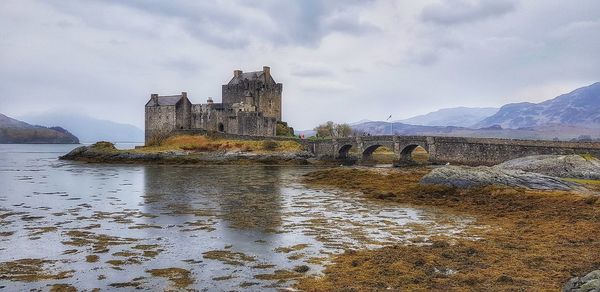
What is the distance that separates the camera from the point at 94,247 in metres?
13.8

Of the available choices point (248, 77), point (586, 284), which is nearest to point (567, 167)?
point (586, 284)

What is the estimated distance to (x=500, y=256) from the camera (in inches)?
465

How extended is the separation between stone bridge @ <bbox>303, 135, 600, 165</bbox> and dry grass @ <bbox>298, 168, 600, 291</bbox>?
27711 millimetres

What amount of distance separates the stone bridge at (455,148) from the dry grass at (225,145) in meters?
5.40

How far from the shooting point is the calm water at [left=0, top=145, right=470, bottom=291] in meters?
11.1

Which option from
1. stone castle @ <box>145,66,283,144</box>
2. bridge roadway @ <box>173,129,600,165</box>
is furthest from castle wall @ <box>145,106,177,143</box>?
bridge roadway @ <box>173,129,600,165</box>

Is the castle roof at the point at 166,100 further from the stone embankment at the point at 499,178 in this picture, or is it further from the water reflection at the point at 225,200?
the stone embankment at the point at 499,178

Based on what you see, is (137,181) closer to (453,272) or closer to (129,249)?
(129,249)

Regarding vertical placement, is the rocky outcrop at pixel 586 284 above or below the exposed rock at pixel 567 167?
below

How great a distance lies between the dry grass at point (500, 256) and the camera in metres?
9.78

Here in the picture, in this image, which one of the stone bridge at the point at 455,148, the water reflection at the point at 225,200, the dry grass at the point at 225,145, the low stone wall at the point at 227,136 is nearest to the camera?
the water reflection at the point at 225,200

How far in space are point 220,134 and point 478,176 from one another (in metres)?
50.3

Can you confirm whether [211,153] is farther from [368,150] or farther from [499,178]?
[499,178]

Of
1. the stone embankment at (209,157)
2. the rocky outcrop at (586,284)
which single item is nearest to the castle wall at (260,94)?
the stone embankment at (209,157)
